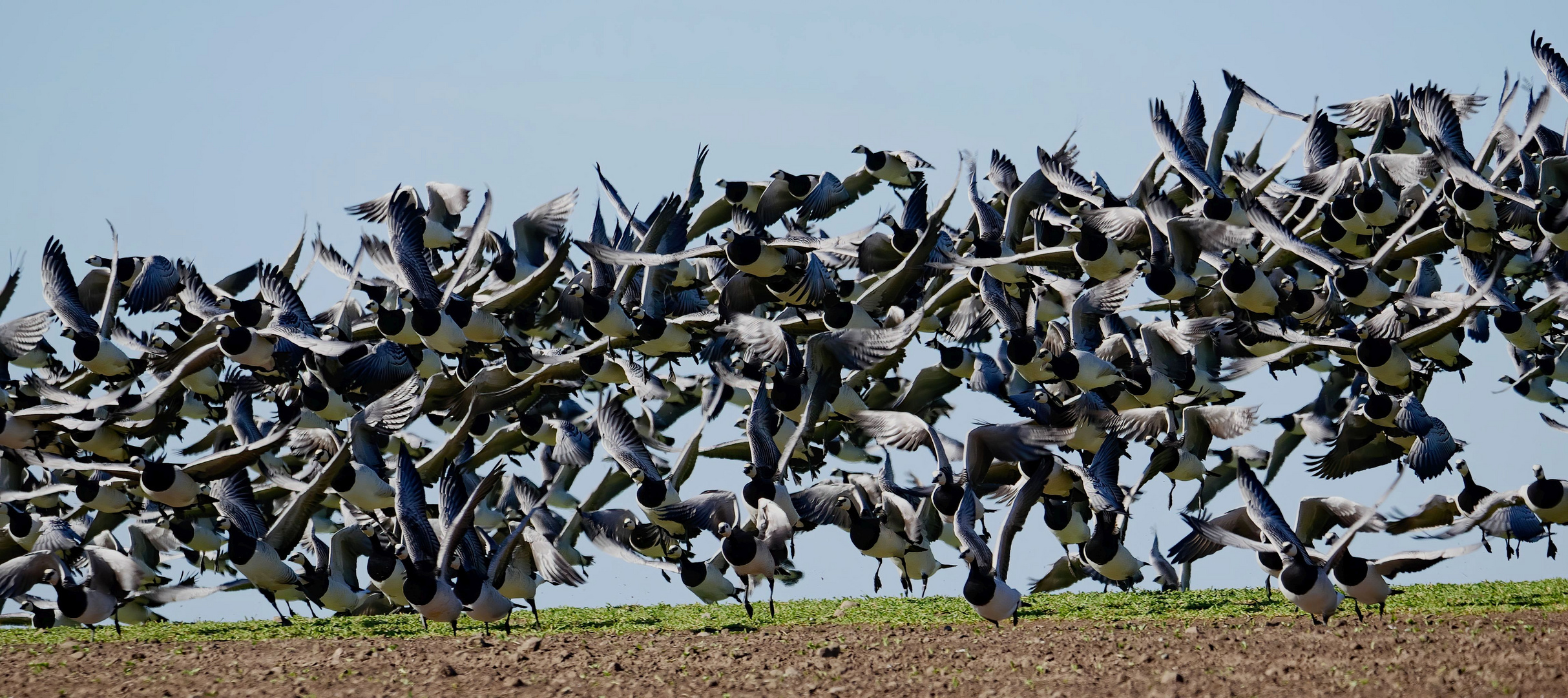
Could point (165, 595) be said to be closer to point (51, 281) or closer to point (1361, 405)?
point (51, 281)

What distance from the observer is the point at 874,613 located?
1195 cm

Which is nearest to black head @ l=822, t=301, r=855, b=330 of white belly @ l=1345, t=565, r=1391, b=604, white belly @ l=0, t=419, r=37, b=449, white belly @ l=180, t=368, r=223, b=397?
white belly @ l=1345, t=565, r=1391, b=604

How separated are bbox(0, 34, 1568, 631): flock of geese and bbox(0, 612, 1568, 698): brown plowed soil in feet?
3.58

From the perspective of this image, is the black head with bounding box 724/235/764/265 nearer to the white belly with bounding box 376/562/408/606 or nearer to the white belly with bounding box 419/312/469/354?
the white belly with bounding box 419/312/469/354

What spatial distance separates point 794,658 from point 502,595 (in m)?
3.53

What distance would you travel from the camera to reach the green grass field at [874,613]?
10.9 metres

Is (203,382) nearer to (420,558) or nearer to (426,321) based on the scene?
(426,321)

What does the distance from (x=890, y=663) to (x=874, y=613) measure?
10.2 ft

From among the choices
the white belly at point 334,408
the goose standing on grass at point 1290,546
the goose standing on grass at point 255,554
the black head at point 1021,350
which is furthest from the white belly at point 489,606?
the white belly at point 334,408

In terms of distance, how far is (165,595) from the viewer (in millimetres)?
13195

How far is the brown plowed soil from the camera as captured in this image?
25.8 feet

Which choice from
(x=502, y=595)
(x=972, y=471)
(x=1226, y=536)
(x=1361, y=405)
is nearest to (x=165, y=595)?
(x=502, y=595)

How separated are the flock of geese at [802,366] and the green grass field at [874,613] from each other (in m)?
0.40

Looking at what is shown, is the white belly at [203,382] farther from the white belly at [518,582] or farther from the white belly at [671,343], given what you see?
the white belly at [518,582]
